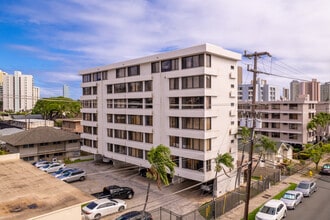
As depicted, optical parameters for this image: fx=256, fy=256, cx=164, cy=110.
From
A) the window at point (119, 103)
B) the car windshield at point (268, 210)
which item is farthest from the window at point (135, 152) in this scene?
the car windshield at point (268, 210)

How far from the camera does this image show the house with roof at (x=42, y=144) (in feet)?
135

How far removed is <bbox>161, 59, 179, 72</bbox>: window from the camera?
1145 inches

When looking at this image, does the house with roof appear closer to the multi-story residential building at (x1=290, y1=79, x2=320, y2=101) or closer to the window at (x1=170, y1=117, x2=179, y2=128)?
the window at (x1=170, y1=117, x2=179, y2=128)

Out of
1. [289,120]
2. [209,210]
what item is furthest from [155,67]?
[289,120]

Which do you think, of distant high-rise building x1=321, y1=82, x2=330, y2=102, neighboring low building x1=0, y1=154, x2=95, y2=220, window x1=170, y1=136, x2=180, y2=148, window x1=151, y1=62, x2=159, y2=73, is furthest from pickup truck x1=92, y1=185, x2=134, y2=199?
distant high-rise building x1=321, y1=82, x2=330, y2=102

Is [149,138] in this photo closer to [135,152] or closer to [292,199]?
[135,152]

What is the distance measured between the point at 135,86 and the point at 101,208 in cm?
1698

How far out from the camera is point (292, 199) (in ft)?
82.6

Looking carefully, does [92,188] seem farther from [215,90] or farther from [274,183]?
[274,183]

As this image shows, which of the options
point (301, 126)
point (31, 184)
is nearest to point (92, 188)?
point (31, 184)

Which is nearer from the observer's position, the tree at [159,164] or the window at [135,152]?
the tree at [159,164]

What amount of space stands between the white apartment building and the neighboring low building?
44.4 feet

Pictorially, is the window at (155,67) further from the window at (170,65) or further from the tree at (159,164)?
the tree at (159,164)

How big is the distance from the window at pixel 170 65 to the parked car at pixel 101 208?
50.7 ft
